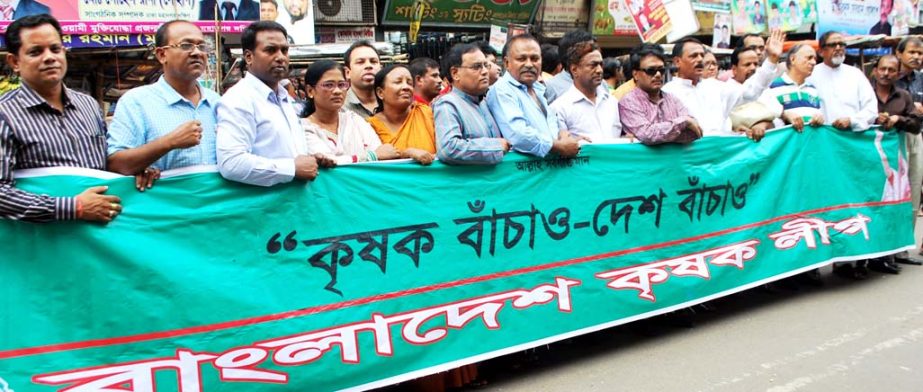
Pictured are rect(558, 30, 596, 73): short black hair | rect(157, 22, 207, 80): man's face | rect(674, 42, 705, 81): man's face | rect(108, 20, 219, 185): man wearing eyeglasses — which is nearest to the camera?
rect(108, 20, 219, 185): man wearing eyeglasses

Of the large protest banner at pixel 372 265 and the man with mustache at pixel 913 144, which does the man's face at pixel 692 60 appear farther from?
the man with mustache at pixel 913 144

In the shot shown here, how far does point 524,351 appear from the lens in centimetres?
452

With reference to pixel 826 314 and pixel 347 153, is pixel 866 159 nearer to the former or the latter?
pixel 826 314

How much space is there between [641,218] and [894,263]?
3.08 meters

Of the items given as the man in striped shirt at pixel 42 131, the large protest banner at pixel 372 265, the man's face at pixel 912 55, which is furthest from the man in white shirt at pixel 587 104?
the man's face at pixel 912 55

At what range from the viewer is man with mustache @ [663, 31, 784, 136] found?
5730 mm

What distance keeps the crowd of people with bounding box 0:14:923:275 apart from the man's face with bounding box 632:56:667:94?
0.01 metres

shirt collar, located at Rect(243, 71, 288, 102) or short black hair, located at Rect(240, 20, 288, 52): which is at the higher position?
short black hair, located at Rect(240, 20, 288, 52)

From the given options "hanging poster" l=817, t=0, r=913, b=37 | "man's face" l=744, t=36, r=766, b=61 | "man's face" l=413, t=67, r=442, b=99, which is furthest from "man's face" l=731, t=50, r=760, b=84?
"hanging poster" l=817, t=0, r=913, b=37

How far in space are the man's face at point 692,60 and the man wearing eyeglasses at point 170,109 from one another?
3.54 metres

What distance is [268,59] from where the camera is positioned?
3664 millimetres

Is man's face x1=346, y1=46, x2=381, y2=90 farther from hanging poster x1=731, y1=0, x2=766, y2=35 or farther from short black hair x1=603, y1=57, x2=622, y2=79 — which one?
hanging poster x1=731, y1=0, x2=766, y2=35

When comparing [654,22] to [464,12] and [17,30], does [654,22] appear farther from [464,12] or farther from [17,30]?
[17,30]

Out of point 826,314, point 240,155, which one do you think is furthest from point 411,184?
point 826,314
